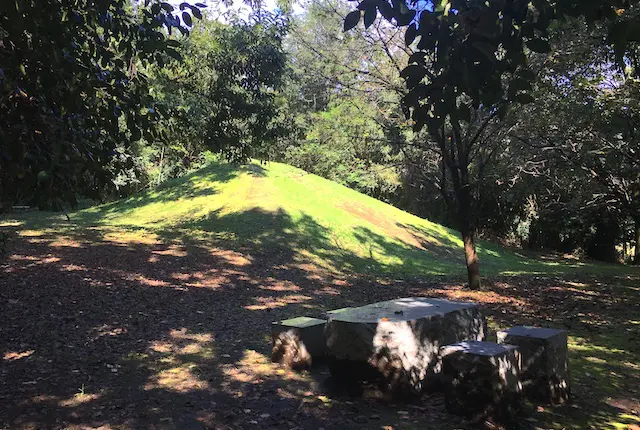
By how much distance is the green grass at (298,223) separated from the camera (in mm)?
15367

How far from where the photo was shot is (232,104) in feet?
25.3

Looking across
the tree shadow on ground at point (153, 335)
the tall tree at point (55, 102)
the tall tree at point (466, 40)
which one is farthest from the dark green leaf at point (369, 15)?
the tree shadow on ground at point (153, 335)

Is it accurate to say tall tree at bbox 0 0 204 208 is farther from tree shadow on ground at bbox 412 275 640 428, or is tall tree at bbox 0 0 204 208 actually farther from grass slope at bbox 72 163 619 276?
grass slope at bbox 72 163 619 276

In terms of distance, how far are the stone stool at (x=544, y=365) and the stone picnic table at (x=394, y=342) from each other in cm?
71

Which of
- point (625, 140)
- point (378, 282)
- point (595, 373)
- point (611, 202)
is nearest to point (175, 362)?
point (595, 373)

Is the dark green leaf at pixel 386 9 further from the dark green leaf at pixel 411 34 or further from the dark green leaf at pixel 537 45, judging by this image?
the dark green leaf at pixel 537 45

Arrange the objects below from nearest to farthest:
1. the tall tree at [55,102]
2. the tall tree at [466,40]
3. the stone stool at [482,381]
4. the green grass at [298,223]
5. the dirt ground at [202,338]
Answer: the tall tree at [466,40] < the tall tree at [55,102] < the stone stool at [482,381] < the dirt ground at [202,338] < the green grass at [298,223]

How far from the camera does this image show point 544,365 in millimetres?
4504

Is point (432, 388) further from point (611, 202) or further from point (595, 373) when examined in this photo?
point (611, 202)

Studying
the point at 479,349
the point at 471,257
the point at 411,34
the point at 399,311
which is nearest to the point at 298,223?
the point at 471,257

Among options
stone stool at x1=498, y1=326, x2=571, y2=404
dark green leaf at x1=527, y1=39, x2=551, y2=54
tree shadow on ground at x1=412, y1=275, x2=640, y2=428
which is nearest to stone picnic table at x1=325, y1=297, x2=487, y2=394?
stone stool at x1=498, y1=326, x2=571, y2=404

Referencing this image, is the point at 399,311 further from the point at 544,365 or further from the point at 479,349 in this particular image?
the point at 544,365

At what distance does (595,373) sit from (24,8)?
6.14 metres

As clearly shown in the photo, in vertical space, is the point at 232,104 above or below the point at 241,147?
above
